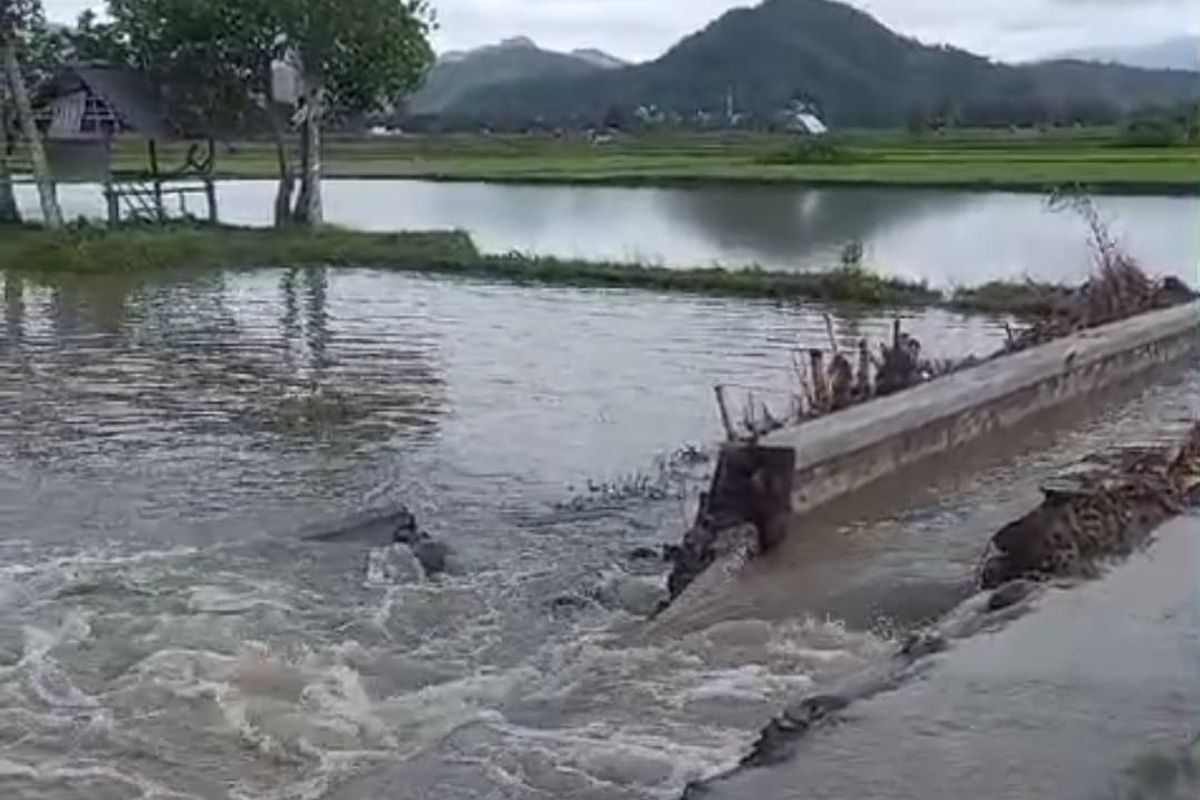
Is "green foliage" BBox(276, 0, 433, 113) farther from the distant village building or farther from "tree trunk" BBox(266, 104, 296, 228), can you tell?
the distant village building

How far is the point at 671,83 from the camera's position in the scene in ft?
310

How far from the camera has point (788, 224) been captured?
Answer: 32125mm

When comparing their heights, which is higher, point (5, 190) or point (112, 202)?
point (5, 190)

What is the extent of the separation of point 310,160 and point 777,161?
20.8m

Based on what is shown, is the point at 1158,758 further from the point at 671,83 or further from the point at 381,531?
the point at 671,83

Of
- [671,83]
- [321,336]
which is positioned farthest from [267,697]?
[671,83]

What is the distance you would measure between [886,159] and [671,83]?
48356 millimetres

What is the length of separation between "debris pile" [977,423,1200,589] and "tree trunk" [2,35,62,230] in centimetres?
2188

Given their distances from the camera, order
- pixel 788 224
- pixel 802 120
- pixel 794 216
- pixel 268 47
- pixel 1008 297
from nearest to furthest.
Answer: pixel 1008 297 < pixel 268 47 < pixel 788 224 < pixel 794 216 < pixel 802 120

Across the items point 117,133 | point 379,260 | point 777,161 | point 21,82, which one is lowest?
point 379,260

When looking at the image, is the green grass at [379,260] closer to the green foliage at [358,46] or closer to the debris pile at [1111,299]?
the green foliage at [358,46]

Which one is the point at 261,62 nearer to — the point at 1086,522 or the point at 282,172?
the point at 282,172

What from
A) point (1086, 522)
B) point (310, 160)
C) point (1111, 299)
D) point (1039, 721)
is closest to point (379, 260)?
point (310, 160)

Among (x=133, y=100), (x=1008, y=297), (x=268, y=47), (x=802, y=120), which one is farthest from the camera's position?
(x=802, y=120)
